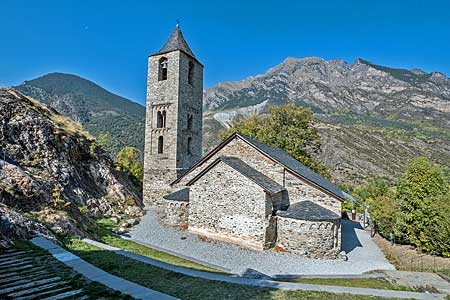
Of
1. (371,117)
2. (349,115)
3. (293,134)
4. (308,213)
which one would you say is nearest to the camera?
(308,213)

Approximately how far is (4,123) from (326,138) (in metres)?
78.0

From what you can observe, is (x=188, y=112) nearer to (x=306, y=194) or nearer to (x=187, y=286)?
(x=306, y=194)

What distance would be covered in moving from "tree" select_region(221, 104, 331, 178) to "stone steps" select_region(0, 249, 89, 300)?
2788 centimetres

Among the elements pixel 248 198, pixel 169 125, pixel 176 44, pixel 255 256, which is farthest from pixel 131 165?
pixel 255 256

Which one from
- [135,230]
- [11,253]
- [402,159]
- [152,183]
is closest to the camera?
[11,253]

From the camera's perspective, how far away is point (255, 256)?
45.8 feet

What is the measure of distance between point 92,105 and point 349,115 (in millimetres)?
116762

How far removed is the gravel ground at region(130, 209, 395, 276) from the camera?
1241 centimetres

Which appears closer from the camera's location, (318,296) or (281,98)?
(318,296)

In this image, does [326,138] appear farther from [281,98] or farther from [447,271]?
[281,98]

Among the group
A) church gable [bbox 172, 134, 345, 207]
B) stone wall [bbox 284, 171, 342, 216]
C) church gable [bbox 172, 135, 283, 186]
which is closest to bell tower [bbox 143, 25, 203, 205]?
church gable [bbox 172, 135, 283, 186]

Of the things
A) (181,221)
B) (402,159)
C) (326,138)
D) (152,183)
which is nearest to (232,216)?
(181,221)

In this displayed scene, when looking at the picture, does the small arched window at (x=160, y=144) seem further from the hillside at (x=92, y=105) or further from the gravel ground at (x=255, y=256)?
the hillside at (x=92, y=105)

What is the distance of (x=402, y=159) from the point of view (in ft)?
258
